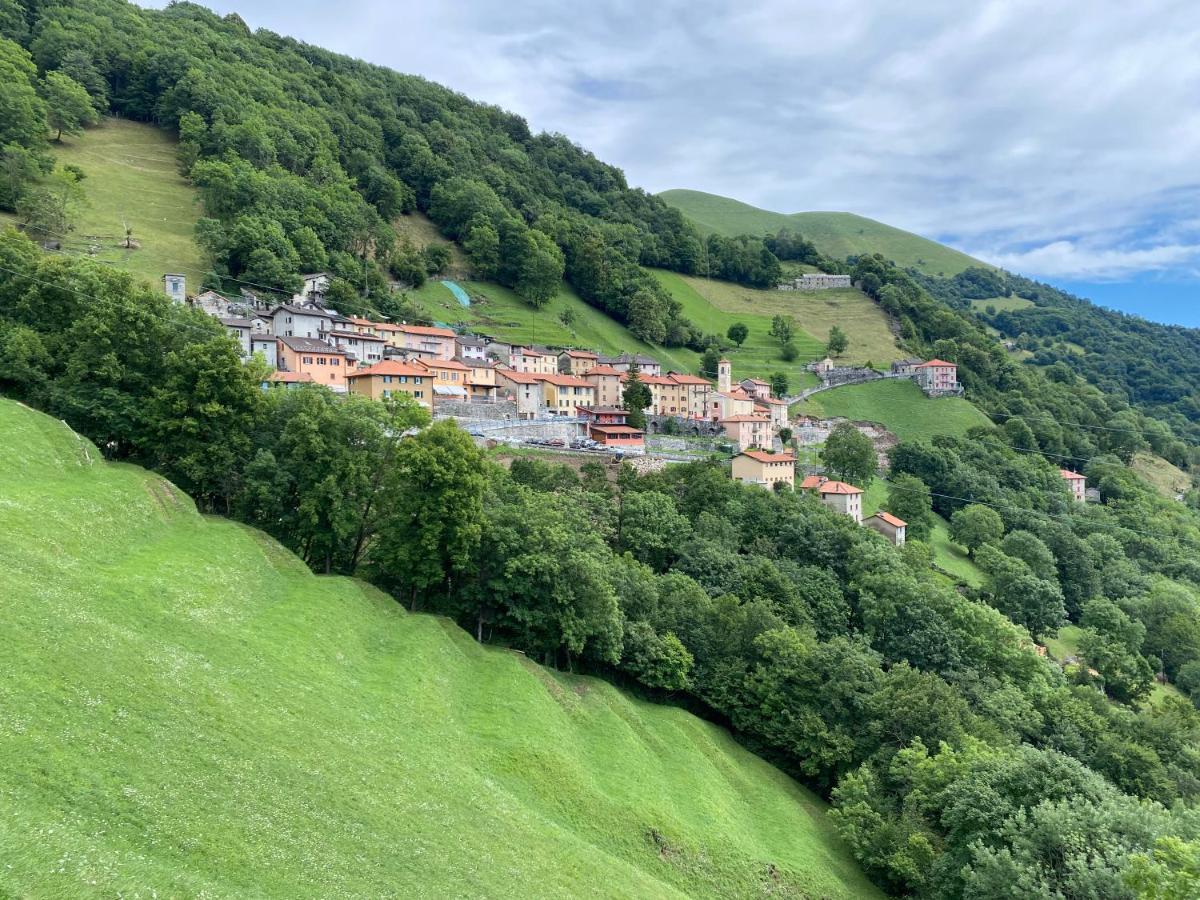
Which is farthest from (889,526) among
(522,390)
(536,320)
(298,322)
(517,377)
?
(536,320)

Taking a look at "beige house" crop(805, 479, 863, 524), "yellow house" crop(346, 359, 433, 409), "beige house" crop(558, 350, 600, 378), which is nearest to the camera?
"yellow house" crop(346, 359, 433, 409)

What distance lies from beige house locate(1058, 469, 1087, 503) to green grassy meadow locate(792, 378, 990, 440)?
14127mm

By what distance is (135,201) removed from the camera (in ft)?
293

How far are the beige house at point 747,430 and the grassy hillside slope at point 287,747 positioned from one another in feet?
180

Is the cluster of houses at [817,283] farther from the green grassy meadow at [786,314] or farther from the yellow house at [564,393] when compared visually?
the yellow house at [564,393]

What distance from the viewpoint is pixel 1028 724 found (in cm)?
4109

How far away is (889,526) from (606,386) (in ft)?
131

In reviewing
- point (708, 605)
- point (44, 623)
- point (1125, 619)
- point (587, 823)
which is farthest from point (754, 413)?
point (44, 623)

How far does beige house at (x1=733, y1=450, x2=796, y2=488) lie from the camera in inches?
2913

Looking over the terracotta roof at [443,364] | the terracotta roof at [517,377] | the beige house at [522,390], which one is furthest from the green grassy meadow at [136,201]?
the beige house at [522,390]

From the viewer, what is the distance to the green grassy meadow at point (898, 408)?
108938 mm

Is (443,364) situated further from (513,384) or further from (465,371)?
(513,384)

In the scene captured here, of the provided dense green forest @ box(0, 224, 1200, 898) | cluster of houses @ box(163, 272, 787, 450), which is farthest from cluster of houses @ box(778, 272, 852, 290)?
dense green forest @ box(0, 224, 1200, 898)

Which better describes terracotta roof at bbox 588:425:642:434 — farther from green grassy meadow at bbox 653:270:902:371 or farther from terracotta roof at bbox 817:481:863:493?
green grassy meadow at bbox 653:270:902:371
